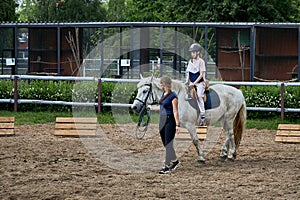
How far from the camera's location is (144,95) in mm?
11766

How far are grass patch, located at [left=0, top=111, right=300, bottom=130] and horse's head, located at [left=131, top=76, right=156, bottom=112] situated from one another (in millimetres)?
6467

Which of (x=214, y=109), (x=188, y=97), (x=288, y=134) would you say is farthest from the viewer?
(x=288, y=134)

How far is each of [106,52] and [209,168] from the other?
2063cm

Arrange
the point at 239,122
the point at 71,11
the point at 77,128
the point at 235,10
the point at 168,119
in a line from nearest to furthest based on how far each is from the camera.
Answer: the point at 168,119 → the point at 239,122 → the point at 77,128 → the point at 235,10 → the point at 71,11

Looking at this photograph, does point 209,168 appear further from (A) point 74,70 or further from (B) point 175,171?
(A) point 74,70

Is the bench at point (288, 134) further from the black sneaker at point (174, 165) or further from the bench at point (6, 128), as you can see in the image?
the bench at point (6, 128)

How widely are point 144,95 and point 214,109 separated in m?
1.63

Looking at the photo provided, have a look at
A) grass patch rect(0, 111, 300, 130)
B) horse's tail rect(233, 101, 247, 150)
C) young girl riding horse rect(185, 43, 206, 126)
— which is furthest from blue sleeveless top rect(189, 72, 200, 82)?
grass patch rect(0, 111, 300, 130)

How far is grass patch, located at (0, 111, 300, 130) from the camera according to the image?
717 inches

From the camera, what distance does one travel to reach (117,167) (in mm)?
11617

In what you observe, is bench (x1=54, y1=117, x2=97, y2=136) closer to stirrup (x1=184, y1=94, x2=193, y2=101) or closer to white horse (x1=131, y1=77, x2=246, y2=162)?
white horse (x1=131, y1=77, x2=246, y2=162)

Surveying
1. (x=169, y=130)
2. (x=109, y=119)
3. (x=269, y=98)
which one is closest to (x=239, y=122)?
(x=169, y=130)

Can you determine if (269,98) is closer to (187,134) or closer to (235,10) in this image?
(187,134)

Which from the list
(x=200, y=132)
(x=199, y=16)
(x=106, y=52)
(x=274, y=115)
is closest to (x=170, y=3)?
(x=199, y=16)
